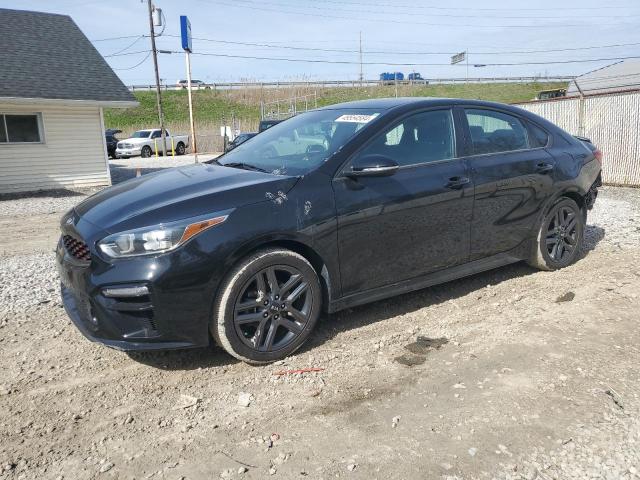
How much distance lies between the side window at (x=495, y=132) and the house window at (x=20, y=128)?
14605 millimetres

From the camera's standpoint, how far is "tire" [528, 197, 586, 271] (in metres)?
5.09

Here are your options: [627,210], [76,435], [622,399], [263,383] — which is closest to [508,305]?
[622,399]

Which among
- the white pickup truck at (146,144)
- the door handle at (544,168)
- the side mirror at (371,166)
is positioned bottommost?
the door handle at (544,168)

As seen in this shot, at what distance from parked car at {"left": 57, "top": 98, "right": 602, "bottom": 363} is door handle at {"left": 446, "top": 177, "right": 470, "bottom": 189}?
1 centimetres

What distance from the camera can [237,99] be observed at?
57.8 m

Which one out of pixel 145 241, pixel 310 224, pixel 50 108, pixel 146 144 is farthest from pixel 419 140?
pixel 146 144

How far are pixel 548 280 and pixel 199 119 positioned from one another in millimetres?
51846

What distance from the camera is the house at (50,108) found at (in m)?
15.0

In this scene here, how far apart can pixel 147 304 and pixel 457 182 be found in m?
2.59

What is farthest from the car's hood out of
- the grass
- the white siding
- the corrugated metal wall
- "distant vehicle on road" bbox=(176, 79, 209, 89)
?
"distant vehicle on road" bbox=(176, 79, 209, 89)

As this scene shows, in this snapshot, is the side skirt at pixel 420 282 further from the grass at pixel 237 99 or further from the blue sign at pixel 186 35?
the grass at pixel 237 99

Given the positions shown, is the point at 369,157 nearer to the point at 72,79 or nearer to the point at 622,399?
the point at 622,399

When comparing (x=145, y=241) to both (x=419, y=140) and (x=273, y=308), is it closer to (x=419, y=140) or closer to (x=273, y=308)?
(x=273, y=308)

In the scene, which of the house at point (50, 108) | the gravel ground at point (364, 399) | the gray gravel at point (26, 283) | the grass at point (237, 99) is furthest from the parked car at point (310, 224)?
the grass at point (237, 99)
